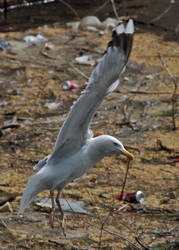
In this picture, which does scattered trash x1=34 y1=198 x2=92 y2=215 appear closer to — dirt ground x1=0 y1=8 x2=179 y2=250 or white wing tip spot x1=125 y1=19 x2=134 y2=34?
dirt ground x1=0 y1=8 x2=179 y2=250

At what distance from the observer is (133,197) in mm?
4699

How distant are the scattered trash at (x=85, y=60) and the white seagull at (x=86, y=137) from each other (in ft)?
13.9

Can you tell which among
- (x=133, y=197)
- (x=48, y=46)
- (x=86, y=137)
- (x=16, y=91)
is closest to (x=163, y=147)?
(x=133, y=197)

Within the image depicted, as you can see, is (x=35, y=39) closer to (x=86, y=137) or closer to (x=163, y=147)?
(x=163, y=147)

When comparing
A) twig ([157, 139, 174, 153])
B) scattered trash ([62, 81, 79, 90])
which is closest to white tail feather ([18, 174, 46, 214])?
twig ([157, 139, 174, 153])

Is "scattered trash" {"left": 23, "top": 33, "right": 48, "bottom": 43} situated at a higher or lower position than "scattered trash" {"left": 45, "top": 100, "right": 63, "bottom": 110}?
higher

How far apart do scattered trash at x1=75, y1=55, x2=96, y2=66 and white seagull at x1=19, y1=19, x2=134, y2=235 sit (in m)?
4.23

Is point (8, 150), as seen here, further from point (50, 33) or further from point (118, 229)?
point (50, 33)

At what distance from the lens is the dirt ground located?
164 inches

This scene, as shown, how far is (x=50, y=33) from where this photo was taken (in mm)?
9625

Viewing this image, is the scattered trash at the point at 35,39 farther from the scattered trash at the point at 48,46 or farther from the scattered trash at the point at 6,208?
the scattered trash at the point at 6,208

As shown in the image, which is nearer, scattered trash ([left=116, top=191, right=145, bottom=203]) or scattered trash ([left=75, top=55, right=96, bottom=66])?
scattered trash ([left=116, top=191, right=145, bottom=203])

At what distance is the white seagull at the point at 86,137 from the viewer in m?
3.46

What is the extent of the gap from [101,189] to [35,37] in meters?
4.90
